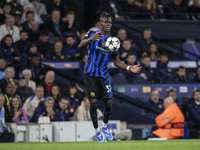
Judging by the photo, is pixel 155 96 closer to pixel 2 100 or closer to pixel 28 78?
pixel 28 78

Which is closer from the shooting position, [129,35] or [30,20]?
[30,20]

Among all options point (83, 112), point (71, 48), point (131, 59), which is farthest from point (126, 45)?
point (83, 112)

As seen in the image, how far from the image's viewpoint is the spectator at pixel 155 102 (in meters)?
14.5

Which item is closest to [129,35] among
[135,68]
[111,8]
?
[111,8]

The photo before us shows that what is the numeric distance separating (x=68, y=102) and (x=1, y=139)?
2719 millimetres

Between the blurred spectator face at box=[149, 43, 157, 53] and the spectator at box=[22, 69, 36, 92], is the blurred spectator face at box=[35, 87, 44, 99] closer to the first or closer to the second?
the spectator at box=[22, 69, 36, 92]

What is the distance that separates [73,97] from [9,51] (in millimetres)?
2554

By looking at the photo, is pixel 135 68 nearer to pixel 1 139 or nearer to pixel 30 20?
pixel 1 139

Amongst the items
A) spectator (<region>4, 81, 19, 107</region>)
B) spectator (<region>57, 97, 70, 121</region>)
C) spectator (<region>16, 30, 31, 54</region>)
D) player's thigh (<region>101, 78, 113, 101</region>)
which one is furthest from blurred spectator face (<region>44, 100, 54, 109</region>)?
player's thigh (<region>101, 78, 113, 101</region>)

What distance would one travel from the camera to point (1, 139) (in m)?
11.5

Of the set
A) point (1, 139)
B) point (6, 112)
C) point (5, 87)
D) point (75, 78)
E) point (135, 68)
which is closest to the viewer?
point (135, 68)

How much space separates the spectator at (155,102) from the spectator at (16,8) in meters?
5.44

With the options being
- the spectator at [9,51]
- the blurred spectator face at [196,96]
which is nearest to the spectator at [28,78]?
the spectator at [9,51]

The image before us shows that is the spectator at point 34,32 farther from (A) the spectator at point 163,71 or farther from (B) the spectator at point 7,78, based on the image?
(A) the spectator at point 163,71
